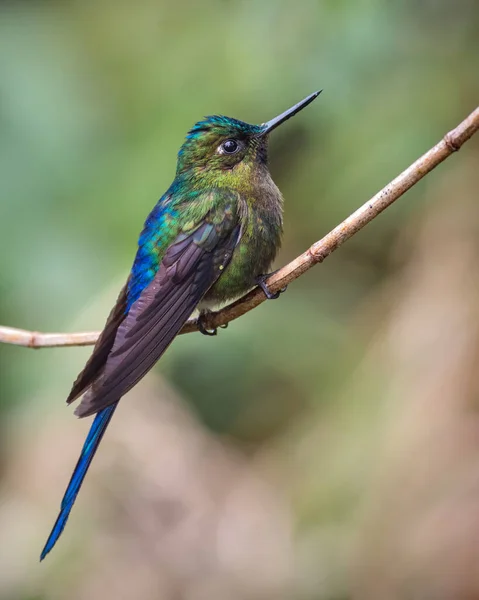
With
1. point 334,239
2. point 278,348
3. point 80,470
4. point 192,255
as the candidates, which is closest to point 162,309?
point 192,255

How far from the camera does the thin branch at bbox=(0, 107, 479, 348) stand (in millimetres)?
1776

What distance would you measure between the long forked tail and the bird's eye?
1.02 meters

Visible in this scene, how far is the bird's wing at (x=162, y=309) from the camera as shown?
227 cm

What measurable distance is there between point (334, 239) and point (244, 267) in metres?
0.65

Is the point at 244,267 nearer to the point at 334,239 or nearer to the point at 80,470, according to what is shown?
the point at 334,239

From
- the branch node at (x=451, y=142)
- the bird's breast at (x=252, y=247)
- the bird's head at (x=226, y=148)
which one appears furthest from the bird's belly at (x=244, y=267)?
the branch node at (x=451, y=142)

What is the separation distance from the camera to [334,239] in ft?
6.77

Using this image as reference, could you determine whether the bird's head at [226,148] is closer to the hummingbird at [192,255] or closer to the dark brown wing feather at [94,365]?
the hummingbird at [192,255]

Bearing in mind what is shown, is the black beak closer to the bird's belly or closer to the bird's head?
the bird's head

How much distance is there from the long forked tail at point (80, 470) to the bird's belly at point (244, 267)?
0.57 m

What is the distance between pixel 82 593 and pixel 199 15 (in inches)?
118

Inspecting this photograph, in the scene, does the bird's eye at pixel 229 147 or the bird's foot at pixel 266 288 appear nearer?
the bird's foot at pixel 266 288

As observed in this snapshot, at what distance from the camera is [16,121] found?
13.4 feet

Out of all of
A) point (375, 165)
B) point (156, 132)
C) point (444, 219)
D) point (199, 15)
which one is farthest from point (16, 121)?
point (444, 219)
